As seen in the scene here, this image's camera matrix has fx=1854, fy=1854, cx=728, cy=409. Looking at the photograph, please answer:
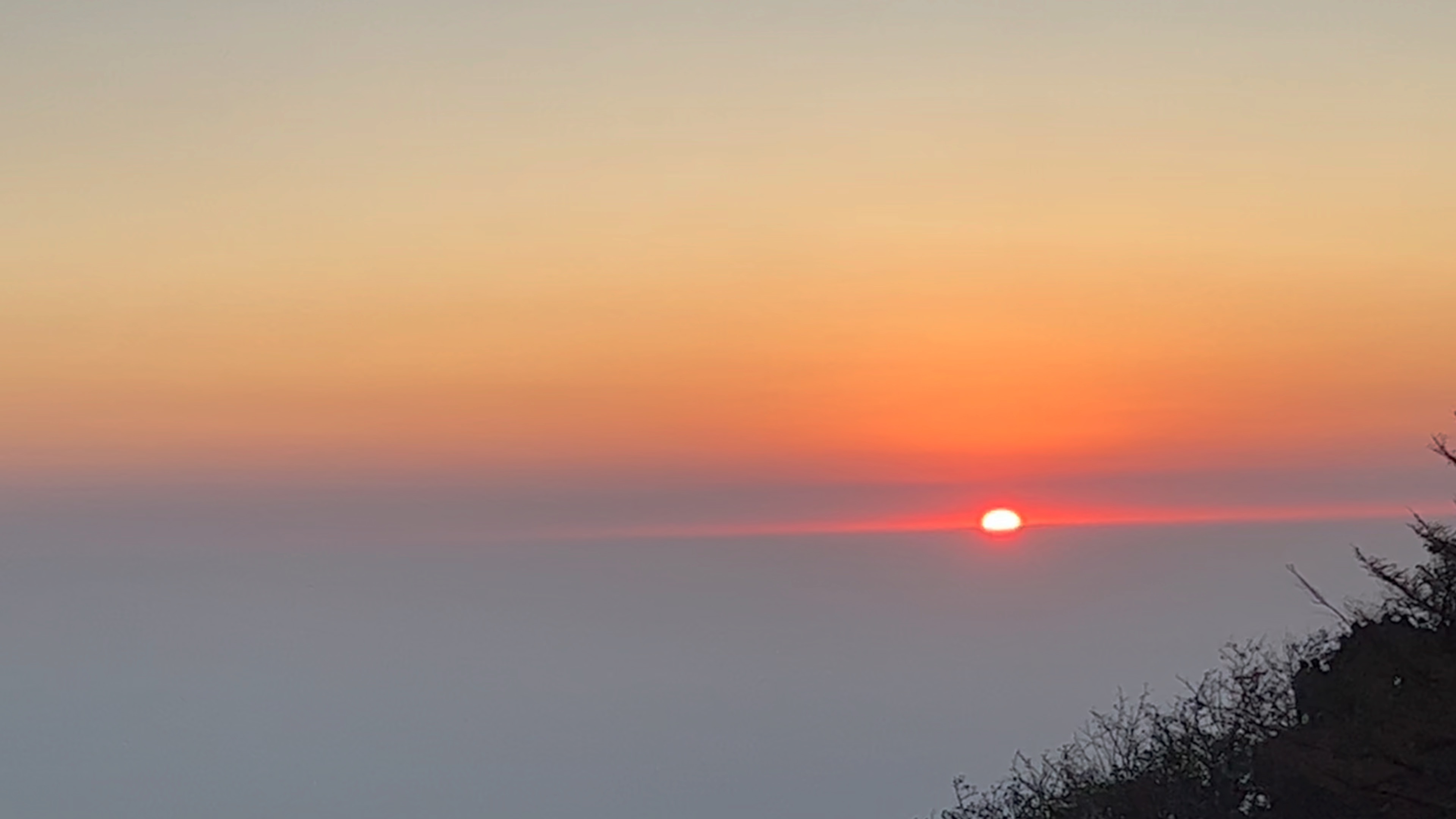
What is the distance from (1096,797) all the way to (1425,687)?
13.3 metres

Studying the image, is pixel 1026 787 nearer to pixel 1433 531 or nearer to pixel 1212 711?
pixel 1212 711

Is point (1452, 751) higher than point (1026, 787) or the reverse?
the reverse

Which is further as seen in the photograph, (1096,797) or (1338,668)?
(1096,797)

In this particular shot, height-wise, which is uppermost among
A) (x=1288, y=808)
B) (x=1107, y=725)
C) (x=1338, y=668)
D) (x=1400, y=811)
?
(x=1107, y=725)

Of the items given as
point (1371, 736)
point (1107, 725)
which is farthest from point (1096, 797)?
point (1371, 736)

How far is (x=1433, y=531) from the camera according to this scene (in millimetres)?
22578

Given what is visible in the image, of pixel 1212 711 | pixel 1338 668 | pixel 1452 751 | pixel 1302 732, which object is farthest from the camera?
pixel 1212 711

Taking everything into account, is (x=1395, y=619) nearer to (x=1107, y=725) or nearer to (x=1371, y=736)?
(x=1371, y=736)

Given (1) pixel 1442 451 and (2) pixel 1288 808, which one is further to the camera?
(2) pixel 1288 808

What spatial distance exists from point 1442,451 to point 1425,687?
3267mm

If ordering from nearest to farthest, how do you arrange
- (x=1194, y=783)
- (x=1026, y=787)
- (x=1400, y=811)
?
1. (x=1400, y=811)
2. (x=1194, y=783)
3. (x=1026, y=787)

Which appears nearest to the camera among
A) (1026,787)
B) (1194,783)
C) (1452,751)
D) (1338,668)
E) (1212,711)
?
(1452,751)

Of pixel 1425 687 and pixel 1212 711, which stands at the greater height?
pixel 1212 711

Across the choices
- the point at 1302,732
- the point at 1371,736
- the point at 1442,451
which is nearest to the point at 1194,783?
the point at 1302,732
